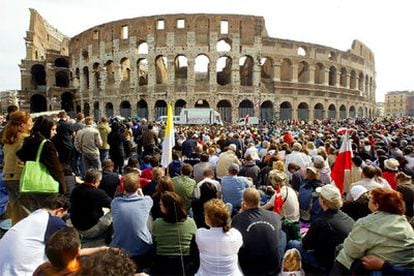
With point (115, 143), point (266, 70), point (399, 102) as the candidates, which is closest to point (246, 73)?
point (266, 70)

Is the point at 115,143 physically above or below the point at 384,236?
above

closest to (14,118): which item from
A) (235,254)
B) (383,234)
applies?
(235,254)

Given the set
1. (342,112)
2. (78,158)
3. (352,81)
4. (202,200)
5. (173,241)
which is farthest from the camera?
(352,81)

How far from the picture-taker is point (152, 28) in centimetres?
3847

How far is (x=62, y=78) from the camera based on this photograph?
50688 mm

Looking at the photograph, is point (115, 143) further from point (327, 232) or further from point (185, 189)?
point (327, 232)

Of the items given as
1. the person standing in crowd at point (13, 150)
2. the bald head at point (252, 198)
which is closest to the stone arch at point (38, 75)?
the person standing in crowd at point (13, 150)

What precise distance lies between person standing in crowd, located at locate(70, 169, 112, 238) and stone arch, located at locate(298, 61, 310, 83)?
40292 mm

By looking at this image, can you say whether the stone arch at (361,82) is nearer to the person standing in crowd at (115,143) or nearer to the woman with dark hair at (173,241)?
the person standing in crowd at (115,143)

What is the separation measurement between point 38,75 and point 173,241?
53182 millimetres

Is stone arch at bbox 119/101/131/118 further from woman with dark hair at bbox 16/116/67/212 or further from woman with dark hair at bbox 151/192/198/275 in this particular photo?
woman with dark hair at bbox 151/192/198/275

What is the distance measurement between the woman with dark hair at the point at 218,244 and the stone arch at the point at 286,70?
3955 centimetres

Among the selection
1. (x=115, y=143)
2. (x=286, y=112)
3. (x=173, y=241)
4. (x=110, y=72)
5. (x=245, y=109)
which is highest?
(x=110, y=72)

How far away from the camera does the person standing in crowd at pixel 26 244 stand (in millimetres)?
3268
